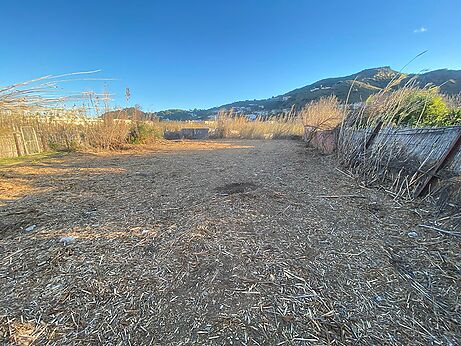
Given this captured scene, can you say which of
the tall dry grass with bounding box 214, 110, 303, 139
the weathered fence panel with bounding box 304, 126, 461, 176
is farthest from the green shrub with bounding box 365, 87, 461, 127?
the tall dry grass with bounding box 214, 110, 303, 139

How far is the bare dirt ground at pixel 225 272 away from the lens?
3.69ft

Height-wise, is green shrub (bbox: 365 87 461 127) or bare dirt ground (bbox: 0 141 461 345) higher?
green shrub (bbox: 365 87 461 127)

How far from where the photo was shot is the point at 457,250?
5.68 ft

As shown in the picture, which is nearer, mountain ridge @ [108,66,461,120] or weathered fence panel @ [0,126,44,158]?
mountain ridge @ [108,66,461,120]

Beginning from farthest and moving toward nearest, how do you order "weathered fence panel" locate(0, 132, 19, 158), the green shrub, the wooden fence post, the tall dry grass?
the tall dry grass → "weathered fence panel" locate(0, 132, 19, 158) → the green shrub → the wooden fence post

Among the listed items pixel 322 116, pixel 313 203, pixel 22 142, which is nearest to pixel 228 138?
pixel 322 116

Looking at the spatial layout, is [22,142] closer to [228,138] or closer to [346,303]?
[346,303]

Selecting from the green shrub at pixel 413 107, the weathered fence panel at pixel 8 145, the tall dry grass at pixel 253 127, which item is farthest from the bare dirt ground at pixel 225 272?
the tall dry grass at pixel 253 127

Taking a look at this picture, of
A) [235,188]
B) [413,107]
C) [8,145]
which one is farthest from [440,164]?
[8,145]

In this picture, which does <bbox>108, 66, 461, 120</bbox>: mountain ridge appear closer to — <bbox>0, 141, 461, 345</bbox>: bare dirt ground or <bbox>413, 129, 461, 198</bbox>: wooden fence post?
<bbox>413, 129, 461, 198</bbox>: wooden fence post

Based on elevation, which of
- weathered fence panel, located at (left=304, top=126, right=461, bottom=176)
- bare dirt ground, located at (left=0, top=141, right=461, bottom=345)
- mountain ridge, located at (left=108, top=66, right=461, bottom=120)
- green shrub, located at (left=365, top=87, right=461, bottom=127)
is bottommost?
bare dirt ground, located at (left=0, top=141, right=461, bottom=345)

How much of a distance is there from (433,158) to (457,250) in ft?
4.79

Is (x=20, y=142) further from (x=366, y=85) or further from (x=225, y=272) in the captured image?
(x=366, y=85)

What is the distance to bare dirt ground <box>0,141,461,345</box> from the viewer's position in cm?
112
